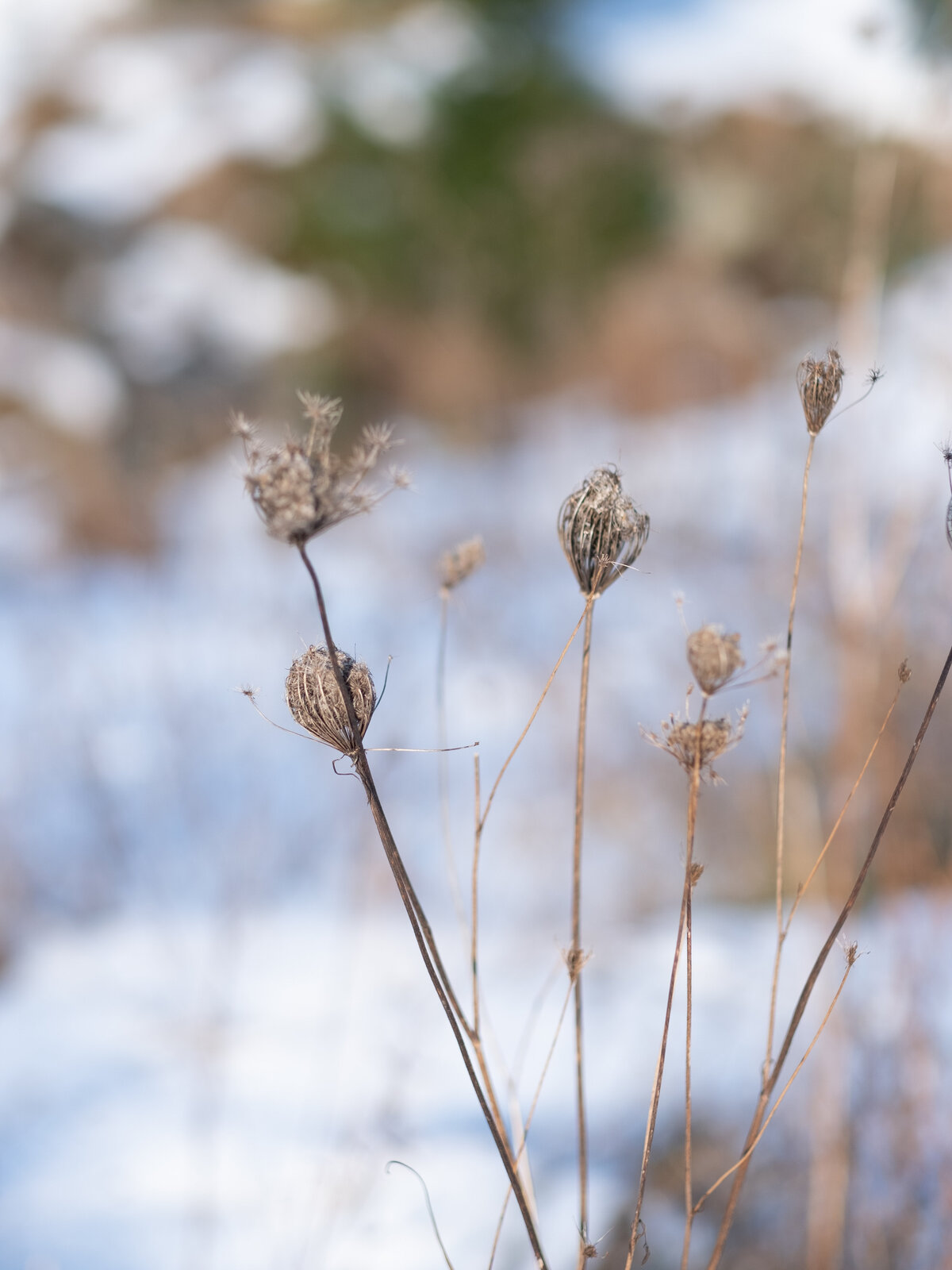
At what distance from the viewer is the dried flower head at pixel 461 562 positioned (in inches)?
26.5

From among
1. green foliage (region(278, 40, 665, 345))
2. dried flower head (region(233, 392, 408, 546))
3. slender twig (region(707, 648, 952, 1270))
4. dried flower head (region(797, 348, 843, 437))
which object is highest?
green foliage (region(278, 40, 665, 345))

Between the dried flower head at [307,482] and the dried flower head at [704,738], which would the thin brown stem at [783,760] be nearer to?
the dried flower head at [704,738]

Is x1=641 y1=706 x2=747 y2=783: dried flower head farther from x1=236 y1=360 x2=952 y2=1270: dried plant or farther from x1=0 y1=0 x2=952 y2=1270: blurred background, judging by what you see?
x1=0 y1=0 x2=952 y2=1270: blurred background

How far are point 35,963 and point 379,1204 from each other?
1577 millimetres

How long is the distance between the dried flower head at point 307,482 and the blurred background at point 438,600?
63mm

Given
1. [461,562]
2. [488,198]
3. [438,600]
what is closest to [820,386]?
[461,562]

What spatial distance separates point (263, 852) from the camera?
2883mm

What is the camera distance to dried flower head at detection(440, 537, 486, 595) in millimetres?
674

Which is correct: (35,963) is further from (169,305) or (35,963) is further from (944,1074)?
(169,305)

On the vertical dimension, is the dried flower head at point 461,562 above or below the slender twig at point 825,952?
above

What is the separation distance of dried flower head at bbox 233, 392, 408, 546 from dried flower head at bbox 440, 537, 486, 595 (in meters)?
0.19

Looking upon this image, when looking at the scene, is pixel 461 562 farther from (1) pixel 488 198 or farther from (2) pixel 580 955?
Result: (1) pixel 488 198

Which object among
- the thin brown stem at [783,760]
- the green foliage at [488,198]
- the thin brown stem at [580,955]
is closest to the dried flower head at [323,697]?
the thin brown stem at [580,955]

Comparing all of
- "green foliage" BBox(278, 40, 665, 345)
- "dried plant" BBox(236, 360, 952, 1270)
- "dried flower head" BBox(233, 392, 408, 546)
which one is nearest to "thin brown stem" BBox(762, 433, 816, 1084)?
"dried plant" BBox(236, 360, 952, 1270)
